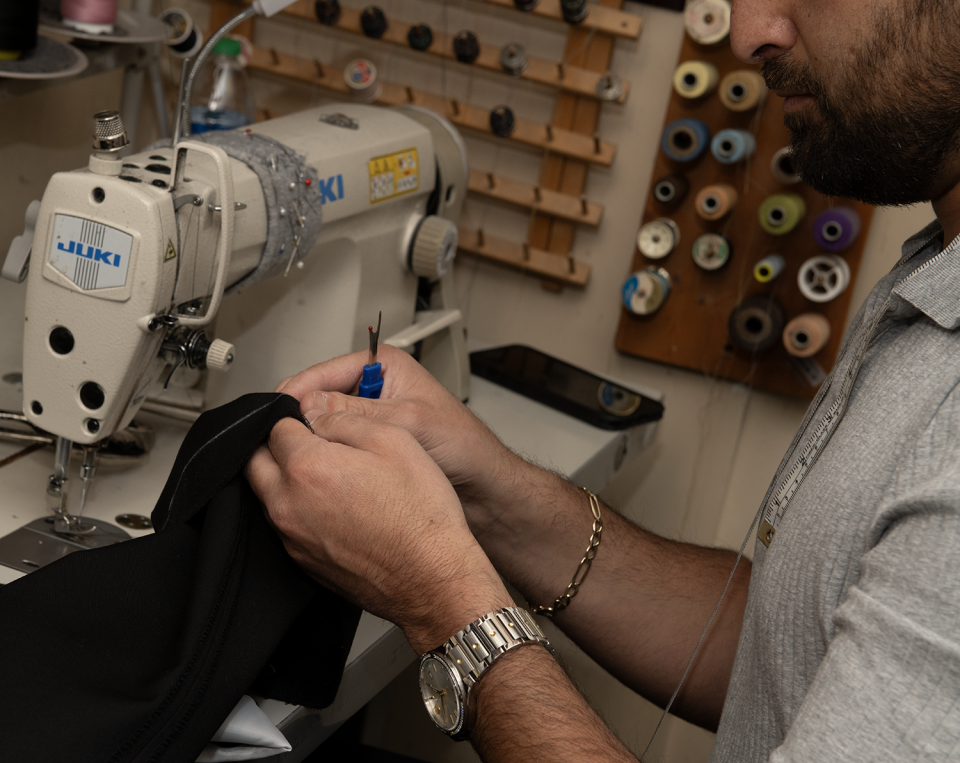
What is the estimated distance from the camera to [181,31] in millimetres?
2127

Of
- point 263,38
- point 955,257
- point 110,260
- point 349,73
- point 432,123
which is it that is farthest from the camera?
point 263,38

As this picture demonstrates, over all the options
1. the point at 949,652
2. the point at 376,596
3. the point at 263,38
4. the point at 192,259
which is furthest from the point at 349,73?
the point at 949,652

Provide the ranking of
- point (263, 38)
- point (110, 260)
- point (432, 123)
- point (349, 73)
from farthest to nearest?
point (263, 38) → point (349, 73) → point (432, 123) → point (110, 260)

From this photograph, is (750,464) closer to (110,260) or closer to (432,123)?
(432,123)

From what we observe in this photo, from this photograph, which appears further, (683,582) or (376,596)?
(683,582)

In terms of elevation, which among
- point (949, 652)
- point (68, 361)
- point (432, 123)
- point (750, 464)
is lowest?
point (750, 464)

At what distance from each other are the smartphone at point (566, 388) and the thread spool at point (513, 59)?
66 cm

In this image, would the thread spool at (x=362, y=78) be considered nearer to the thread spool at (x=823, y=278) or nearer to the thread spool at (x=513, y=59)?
the thread spool at (x=513, y=59)

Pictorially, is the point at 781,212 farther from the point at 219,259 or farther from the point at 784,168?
the point at 219,259

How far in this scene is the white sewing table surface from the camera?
3.63ft

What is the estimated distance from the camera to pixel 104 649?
88 centimetres

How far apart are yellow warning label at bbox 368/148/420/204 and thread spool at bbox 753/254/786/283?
948mm

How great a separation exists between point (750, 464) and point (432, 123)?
1.33 m

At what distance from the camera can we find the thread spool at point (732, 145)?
2.17 metres
